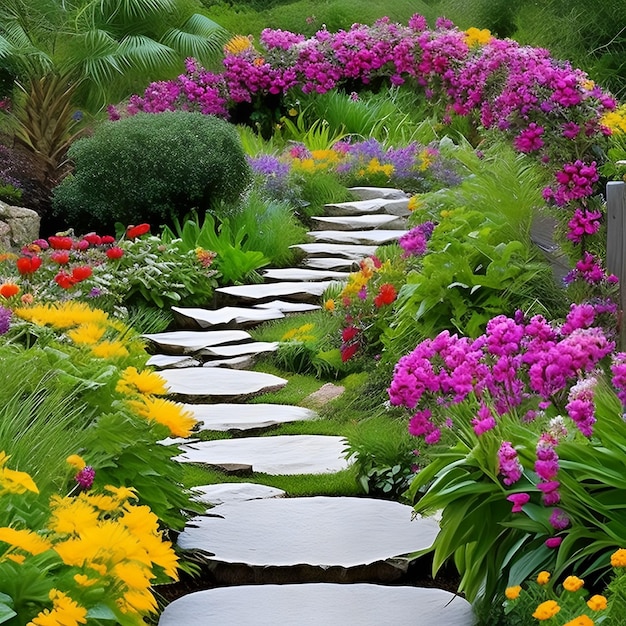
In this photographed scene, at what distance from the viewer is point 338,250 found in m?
8.82

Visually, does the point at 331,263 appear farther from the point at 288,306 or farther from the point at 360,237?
the point at 288,306

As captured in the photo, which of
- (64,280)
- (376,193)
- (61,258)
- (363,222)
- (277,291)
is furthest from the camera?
(376,193)

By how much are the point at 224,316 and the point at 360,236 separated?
239 centimetres

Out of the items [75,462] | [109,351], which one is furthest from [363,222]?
[75,462]

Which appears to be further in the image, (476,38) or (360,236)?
(476,38)

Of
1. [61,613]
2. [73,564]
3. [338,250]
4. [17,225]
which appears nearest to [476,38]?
[338,250]

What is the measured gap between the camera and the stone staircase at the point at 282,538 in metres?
2.84

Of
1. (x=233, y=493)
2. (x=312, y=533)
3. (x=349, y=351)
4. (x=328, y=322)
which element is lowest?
(x=328, y=322)

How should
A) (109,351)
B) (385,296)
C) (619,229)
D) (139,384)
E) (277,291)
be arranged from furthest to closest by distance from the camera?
(277,291), (385,296), (619,229), (109,351), (139,384)

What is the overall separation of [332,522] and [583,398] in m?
1.25

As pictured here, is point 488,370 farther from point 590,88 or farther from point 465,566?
point 590,88

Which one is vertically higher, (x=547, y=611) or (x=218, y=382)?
(x=547, y=611)

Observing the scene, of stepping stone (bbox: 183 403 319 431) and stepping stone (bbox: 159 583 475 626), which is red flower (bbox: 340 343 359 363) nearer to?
stepping stone (bbox: 183 403 319 431)

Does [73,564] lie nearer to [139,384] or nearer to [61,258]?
[139,384]
